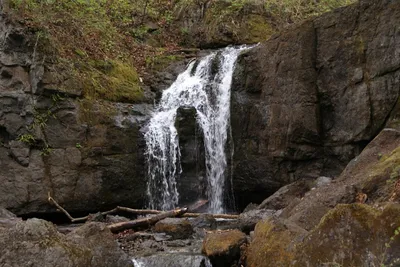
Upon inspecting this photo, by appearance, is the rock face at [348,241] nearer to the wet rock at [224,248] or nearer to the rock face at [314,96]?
the wet rock at [224,248]

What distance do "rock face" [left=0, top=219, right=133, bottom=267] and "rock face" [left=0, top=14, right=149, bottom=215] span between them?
20.1ft

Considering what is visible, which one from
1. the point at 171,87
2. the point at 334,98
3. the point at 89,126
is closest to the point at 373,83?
the point at 334,98

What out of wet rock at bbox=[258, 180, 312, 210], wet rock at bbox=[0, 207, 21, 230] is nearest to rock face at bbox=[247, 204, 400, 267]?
wet rock at bbox=[258, 180, 312, 210]

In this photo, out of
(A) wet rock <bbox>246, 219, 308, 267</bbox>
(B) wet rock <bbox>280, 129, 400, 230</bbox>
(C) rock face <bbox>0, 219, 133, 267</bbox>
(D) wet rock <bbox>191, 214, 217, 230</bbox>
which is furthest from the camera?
(D) wet rock <bbox>191, 214, 217, 230</bbox>

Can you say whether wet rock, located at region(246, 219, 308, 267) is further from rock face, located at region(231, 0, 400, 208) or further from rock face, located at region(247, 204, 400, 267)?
rock face, located at region(231, 0, 400, 208)

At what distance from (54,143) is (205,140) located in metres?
4.27

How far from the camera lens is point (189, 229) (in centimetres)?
897

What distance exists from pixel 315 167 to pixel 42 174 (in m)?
7.29

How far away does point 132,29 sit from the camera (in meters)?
18.8

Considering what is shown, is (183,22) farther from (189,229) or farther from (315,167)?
(189,229)

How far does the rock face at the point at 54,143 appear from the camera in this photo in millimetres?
11812

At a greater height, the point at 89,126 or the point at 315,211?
the point at 89,126

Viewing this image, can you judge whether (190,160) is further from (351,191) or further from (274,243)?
(274,243)

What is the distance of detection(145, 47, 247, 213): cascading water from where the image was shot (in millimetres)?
13070
